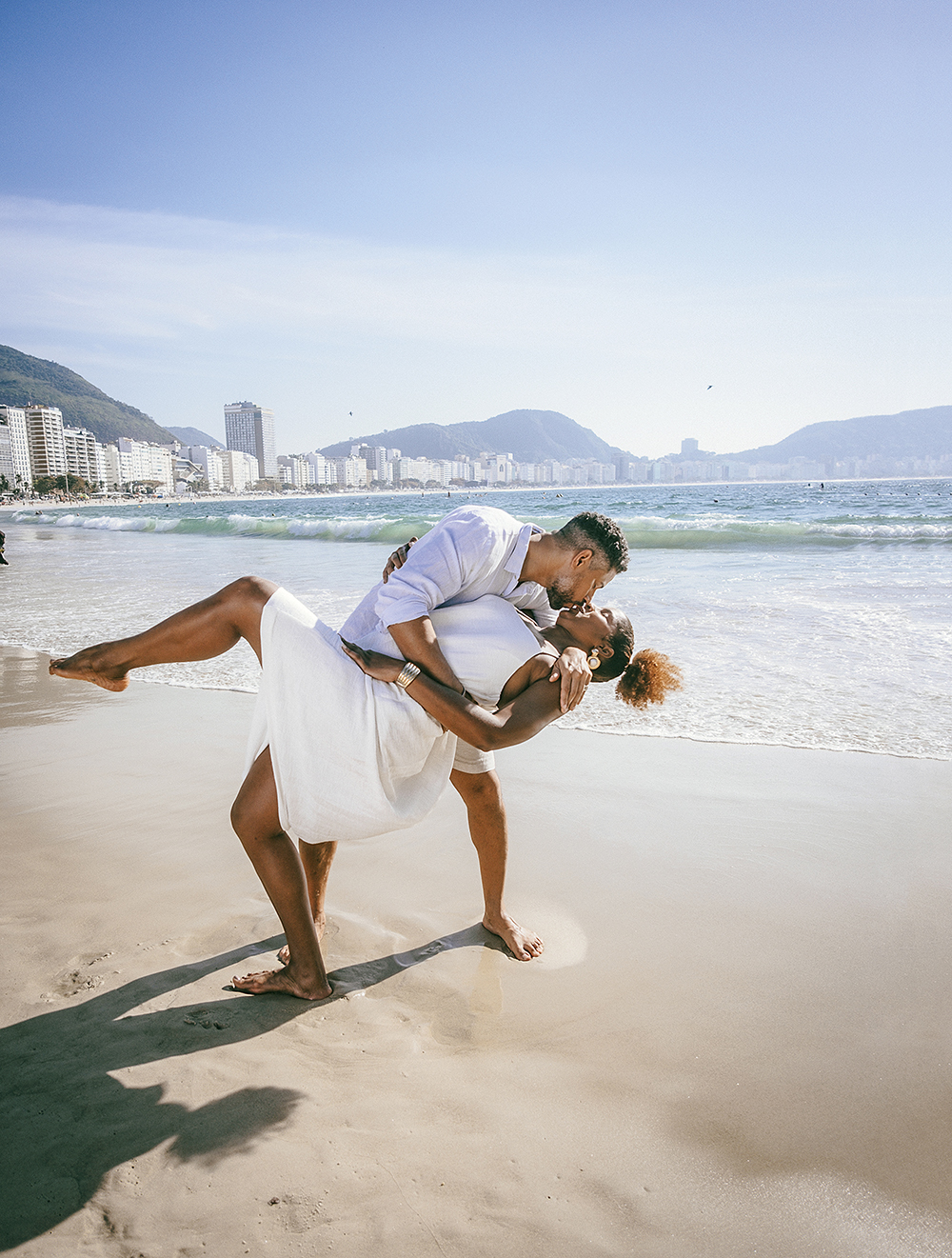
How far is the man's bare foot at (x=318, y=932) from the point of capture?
2.83 meters

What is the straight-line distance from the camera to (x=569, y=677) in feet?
8.36

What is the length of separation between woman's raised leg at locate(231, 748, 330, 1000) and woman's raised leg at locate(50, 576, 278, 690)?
1.46 feet

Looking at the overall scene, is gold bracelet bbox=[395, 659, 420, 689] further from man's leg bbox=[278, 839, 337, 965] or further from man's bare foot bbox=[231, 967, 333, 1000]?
man's bare foot bbox=[231, 967, 333, 1000]

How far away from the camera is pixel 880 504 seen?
130ft

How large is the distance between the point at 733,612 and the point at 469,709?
26.9 feet

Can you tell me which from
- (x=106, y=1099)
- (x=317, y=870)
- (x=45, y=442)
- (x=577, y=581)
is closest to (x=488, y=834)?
(x=317, y=870)

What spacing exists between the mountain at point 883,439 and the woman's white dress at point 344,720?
184954mm

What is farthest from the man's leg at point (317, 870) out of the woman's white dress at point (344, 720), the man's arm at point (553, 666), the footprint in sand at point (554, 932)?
the man's arm at point (553, 666)

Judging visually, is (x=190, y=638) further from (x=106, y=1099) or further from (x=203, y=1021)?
(x=106, y=1099)

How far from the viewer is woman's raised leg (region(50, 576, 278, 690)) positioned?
8.74ft

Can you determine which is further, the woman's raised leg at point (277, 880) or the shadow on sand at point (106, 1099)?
the woman's raised leg at point (277, 880)

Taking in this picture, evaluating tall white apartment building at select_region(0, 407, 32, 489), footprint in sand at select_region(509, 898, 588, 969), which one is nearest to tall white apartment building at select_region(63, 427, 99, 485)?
tall white apartment building at select_region(0, 407, 32, 489)

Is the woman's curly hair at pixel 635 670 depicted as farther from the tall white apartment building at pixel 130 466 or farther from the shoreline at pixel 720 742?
the tall white apartment building at pixel 130 466

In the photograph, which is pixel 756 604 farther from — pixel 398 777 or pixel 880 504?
pixel 880 504
